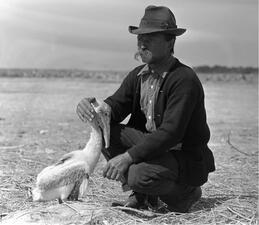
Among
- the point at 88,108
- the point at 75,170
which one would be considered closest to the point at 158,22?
the point at 88,108

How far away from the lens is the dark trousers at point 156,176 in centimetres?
520

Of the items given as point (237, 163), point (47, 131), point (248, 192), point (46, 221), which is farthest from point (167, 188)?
point (47, 131)

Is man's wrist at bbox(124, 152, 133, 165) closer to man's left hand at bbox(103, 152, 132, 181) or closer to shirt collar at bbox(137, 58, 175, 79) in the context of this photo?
man's left hand at bbox(103, 152, 132, 181)

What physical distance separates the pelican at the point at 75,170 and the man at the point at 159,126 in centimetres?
13

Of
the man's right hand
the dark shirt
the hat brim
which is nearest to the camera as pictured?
the dark shirt

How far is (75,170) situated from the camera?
551 cm

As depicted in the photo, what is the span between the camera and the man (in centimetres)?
514

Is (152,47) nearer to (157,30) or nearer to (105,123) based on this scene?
(157,30)

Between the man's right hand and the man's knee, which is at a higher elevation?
the man's right hand

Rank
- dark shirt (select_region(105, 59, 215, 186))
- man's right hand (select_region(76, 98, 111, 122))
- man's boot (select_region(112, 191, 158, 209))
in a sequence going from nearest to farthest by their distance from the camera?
1. dark shirt (select_region(105, 59, 215, 186))
2. man's right hand (select_region(76, 98, 111, 122))
3. man's boot (select_region(112, 191, 158, 209))

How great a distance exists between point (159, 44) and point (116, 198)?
78.2 inches

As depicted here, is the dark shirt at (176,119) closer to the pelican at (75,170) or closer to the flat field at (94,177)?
the pelican at (75,170)

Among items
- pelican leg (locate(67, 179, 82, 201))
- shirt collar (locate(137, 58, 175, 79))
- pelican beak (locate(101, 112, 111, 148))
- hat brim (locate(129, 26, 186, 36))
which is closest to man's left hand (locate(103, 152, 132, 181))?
pelican beak (locate(101, 112, 111, 148))

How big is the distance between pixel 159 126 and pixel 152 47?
76cm
